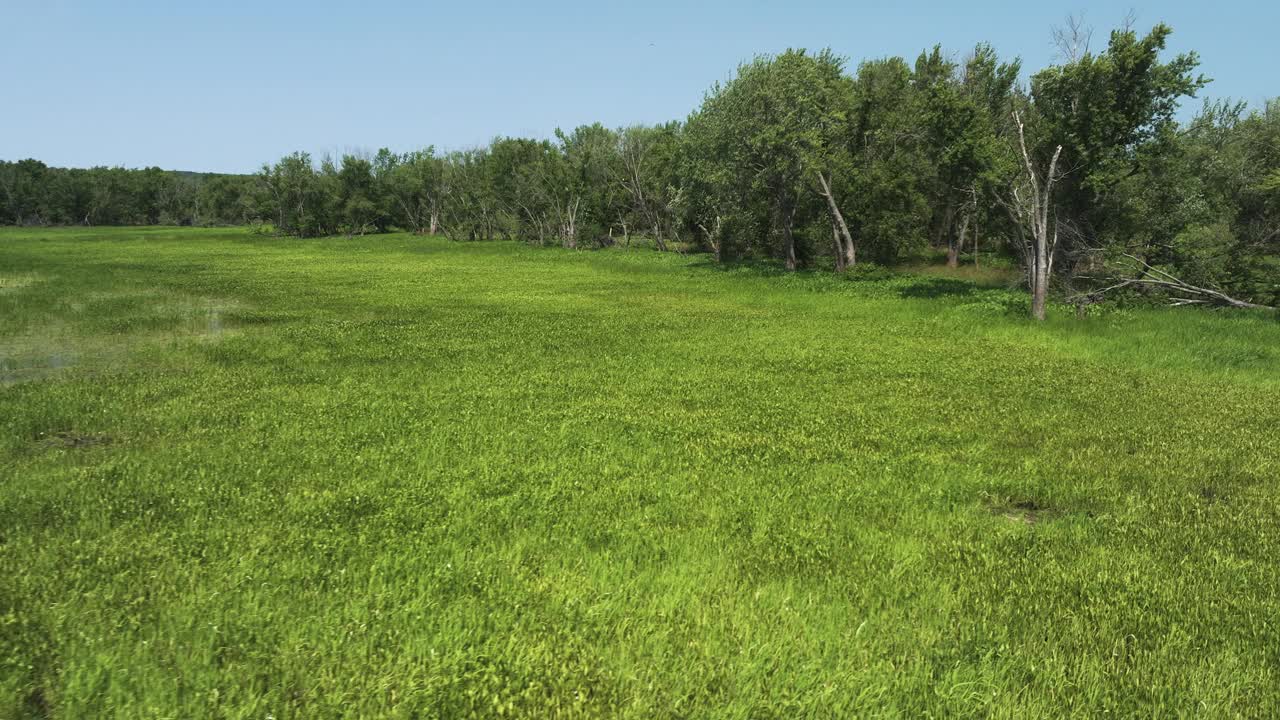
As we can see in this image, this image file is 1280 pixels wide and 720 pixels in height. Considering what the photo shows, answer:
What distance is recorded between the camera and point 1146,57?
93.0 ft

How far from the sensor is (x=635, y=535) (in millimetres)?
7621

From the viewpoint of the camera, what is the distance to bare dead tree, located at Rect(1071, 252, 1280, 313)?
23781mm

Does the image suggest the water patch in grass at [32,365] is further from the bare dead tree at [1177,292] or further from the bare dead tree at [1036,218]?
the bare dead tree at [1177,292]

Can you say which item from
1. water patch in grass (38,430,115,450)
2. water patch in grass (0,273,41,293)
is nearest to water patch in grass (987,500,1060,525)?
water patch in grass (38,430,115,450)

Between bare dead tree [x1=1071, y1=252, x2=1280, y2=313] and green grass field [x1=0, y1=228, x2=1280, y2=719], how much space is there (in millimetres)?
6784

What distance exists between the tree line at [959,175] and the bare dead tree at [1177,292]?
17 cm

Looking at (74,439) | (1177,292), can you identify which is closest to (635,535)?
(74,439)

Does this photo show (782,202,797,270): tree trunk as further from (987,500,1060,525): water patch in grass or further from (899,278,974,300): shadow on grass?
(987,500,1060,525): water patch in grass

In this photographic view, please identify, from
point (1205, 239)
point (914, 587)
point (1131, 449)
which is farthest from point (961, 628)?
point (1205, 239)

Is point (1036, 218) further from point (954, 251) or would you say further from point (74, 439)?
point (74, 439)

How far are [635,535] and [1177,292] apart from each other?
97.1 ft

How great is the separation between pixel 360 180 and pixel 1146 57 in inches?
4652

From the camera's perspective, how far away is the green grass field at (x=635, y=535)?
17.0ft

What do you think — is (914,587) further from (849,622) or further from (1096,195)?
(1096,195)
